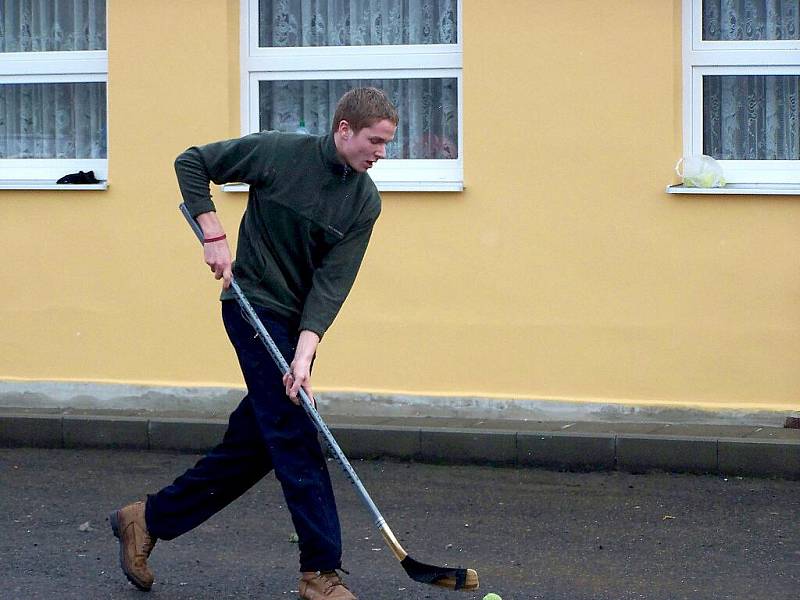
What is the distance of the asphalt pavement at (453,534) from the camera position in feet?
17.6

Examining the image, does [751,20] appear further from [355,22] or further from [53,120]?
[53,120]

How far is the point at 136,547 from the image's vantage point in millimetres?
5176

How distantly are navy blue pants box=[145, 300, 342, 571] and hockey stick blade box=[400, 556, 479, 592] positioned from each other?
36 centimetres

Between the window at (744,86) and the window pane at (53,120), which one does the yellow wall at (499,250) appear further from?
the window pane at (53,120)

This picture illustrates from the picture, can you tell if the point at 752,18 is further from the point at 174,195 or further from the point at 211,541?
the point at 211,541

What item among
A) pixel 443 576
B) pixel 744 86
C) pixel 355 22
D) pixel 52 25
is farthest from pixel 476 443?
pixel 52 25

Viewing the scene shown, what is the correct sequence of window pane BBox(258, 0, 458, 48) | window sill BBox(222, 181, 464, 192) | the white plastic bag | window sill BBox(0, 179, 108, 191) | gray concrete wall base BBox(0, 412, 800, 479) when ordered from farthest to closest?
window sill BBox(0, 179, 108, 191) < window pane BBox(258, 0, 458, 48) < window sill BBox(222, 181, 464, 192) < the white plastic bag < gray concrete wall base BBox(0, 412, 800, 479)

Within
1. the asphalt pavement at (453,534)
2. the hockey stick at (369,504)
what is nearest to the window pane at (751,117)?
the asphalt pavement at (453,534)

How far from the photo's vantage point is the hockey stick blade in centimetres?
456

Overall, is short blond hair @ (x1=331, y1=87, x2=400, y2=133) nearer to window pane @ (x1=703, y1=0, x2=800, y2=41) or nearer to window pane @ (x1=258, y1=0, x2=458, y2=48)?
window pane @ (x1=258, y1=0, x2=458, y2=48)

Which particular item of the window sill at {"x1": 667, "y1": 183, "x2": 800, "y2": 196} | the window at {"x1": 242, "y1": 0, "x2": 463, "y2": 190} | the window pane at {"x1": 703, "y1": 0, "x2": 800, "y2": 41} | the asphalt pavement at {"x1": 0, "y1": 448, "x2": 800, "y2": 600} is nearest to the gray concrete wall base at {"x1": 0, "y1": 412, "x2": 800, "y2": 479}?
the asphalt pavement at {"x1": 0, "y1": 448, "x2": 800, "y2": 600}

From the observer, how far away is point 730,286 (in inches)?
313

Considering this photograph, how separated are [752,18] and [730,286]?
1586mm

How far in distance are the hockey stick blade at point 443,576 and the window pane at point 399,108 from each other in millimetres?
4256
